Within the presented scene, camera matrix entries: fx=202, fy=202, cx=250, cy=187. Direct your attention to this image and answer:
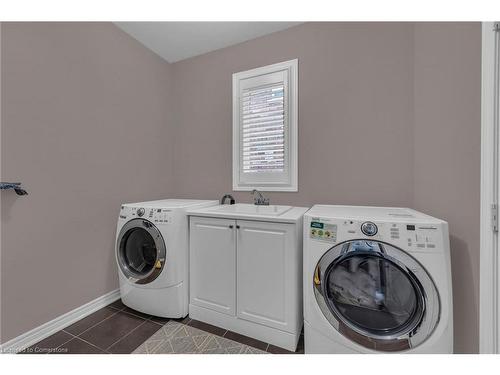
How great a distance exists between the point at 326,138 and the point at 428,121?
70 centimetres

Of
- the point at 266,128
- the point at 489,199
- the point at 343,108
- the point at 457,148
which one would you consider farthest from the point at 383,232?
the point at 266,128

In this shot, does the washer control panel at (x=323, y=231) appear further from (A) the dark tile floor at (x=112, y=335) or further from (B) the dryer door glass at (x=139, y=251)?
(B) the dryer door glass at (x=139, y=251)

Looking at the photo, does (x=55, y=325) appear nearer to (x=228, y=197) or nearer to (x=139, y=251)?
(x=139, y=251)

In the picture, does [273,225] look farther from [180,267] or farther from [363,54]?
[363,54]

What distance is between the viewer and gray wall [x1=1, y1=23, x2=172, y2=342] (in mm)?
1285

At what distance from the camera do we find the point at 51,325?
56.7 inches

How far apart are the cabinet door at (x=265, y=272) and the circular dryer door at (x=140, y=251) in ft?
2.14

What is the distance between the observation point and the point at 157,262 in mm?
1577

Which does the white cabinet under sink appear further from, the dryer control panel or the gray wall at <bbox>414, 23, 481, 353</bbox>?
the gray wall at <bbox>414, 23, 481, 353</bbox>

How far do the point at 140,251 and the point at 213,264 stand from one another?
75 centimetres

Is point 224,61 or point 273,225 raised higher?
point 224,61
